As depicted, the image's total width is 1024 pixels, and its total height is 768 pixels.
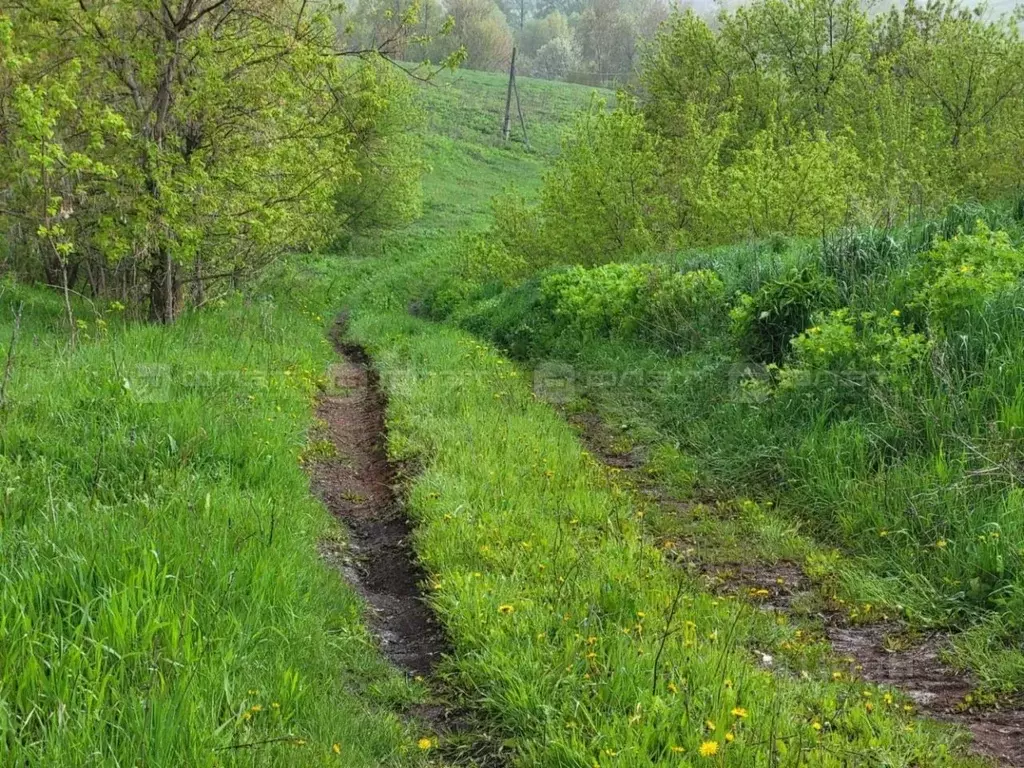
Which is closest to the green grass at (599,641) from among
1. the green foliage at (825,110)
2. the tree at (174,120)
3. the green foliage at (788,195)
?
the tree at (174,120)

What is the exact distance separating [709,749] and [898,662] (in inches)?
69.0

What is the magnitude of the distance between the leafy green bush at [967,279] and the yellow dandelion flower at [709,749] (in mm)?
4640

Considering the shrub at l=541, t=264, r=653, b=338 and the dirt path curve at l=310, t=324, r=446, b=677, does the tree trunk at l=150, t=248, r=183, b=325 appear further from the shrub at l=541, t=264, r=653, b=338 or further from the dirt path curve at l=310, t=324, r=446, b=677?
the shrub at l=541, t=264, r=653, b=338

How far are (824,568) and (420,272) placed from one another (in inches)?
828

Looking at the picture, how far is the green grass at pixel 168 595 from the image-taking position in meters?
2.51

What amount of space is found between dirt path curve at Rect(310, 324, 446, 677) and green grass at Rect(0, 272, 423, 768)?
0.23 m

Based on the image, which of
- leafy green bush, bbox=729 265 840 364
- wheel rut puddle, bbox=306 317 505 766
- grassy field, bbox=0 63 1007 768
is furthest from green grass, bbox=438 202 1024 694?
wheel rut puddle, bbox=306 317 505 766

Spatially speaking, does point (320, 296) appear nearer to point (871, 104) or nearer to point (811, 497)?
point (871, 104)

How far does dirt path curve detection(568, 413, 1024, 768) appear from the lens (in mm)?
3135

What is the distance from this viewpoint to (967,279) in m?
6.05

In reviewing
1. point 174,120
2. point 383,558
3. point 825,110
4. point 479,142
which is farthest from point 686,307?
point 479,142

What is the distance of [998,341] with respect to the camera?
18.7 feet

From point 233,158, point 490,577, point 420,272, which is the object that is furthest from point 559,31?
point 490,577

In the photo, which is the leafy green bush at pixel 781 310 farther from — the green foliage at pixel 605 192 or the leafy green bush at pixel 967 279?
the green foliage at pixel 605 192
